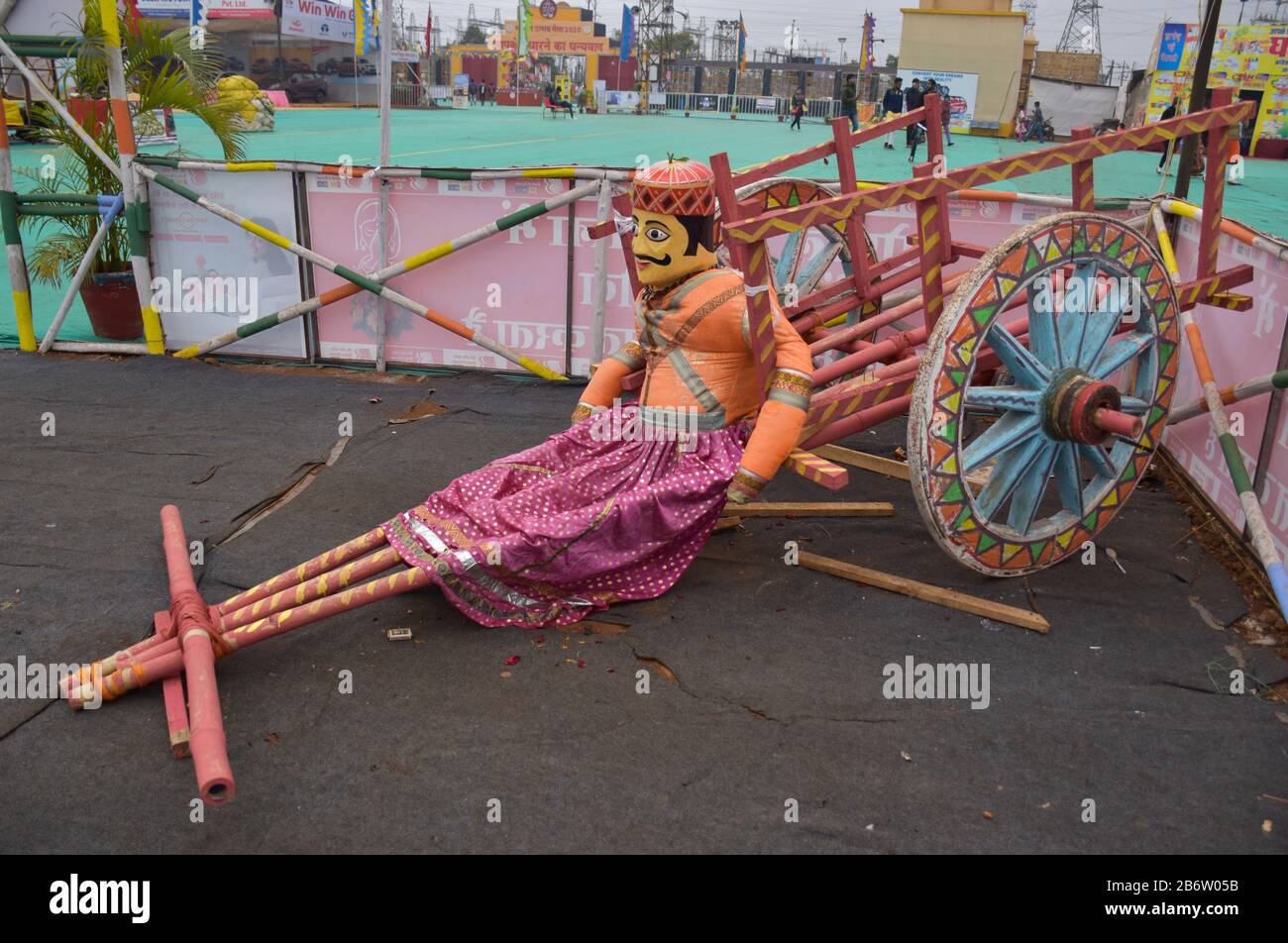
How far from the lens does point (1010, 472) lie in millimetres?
3293

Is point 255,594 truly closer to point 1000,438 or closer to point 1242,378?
point 1000,438

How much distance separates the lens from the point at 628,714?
109 inches

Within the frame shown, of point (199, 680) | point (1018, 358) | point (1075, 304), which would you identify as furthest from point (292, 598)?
point (1075, 304)

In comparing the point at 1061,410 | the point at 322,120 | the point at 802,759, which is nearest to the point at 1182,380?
the point at 1061,410

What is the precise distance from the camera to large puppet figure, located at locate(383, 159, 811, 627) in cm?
311

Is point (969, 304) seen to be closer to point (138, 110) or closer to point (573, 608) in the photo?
point (573, 608)

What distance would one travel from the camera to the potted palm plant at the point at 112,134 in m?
6.48

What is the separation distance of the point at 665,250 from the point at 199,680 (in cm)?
185

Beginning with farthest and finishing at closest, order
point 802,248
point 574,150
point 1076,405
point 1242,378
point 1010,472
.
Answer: point 574,150
point 802,248
point 1242,378
point 1010,472
point 1076,405

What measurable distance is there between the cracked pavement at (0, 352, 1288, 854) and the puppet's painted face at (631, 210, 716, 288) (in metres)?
1.08

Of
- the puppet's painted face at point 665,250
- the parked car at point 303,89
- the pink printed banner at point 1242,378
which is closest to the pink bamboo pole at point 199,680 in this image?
the puppet's painted face at point 665,250

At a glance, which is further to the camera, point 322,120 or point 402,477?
point 322,120

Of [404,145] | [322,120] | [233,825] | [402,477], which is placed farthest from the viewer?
[322,120]

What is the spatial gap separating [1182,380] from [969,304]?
2389 mm
